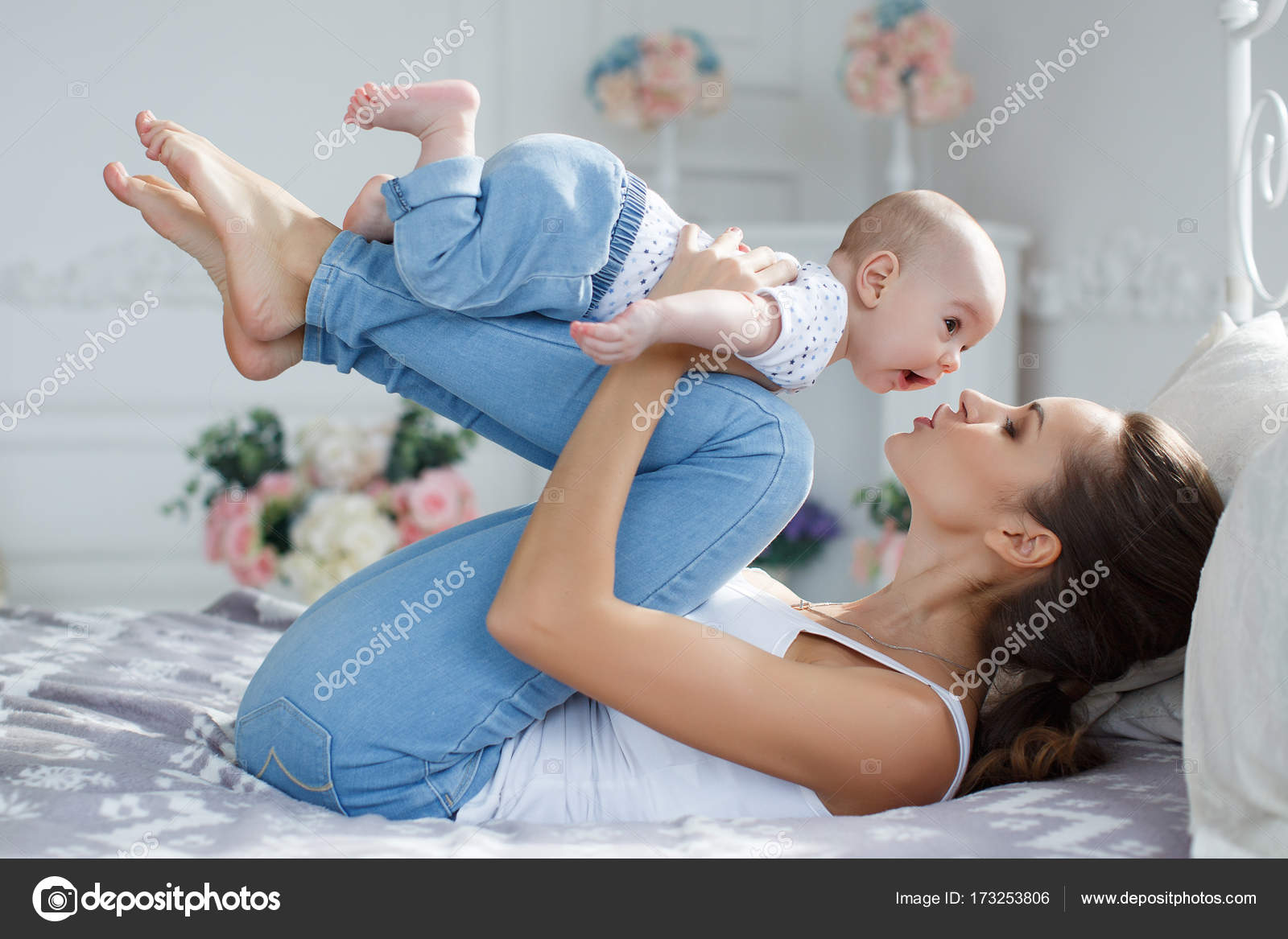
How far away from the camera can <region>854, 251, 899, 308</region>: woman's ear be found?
1.29m

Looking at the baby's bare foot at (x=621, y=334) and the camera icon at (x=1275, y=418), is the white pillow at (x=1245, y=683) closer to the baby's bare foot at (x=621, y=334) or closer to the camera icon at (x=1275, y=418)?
the camera icon at (x=1275, y=418)

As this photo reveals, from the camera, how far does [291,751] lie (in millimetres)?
1064

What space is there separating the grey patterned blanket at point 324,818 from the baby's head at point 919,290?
0.51 m

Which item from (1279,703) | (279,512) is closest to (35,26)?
(279,512)

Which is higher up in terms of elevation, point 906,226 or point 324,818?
point 906,226

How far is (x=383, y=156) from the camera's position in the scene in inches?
131

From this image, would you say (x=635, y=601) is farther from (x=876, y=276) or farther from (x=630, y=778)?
(x=876, y=276)

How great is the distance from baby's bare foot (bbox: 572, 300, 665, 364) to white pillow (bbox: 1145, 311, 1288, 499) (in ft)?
2.32

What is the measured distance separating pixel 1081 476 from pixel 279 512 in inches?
84.3

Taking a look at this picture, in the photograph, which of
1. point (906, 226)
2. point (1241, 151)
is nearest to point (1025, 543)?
point (906, 226)

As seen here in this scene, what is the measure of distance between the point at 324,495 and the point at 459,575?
1.80 m
